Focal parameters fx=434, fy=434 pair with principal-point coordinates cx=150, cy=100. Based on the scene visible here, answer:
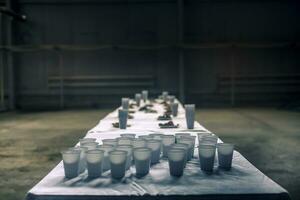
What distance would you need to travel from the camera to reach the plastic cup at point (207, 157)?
1621mm

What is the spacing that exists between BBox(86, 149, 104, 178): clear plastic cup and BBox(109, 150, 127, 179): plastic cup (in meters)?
0.04

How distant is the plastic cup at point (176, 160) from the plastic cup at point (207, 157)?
0.11 metres

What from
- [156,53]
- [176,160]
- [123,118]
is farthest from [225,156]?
[156,53]

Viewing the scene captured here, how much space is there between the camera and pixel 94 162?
5.02 ft

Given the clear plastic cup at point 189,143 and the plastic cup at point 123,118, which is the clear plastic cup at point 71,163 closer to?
the clear plastic cup at point 189,143

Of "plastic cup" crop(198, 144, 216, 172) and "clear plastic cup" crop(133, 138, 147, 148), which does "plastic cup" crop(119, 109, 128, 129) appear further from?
"plastic cup" crop(198, 144, 216, 172)

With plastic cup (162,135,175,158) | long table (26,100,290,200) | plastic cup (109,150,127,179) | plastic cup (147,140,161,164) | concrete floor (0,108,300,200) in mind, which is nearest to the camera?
long table (26,100,290,200)

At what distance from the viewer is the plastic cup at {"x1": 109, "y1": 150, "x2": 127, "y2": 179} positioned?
150 cm

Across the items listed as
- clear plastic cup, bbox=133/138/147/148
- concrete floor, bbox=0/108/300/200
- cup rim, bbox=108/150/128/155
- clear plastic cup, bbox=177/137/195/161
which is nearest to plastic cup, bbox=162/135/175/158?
clear plastic cup, bbox=177/137/195/161

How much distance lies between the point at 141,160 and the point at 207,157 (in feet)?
0.83

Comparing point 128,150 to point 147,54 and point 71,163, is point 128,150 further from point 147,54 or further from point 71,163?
point 147,54

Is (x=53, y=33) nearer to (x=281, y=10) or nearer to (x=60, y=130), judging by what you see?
(x=60, y=130)

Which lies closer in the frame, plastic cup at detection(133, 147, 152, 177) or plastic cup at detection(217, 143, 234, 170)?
plastic cup at detection(133, 147, 152, 177)

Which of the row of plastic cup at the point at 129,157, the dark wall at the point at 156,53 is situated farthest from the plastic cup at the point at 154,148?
the dark wall at the point at 156,53
